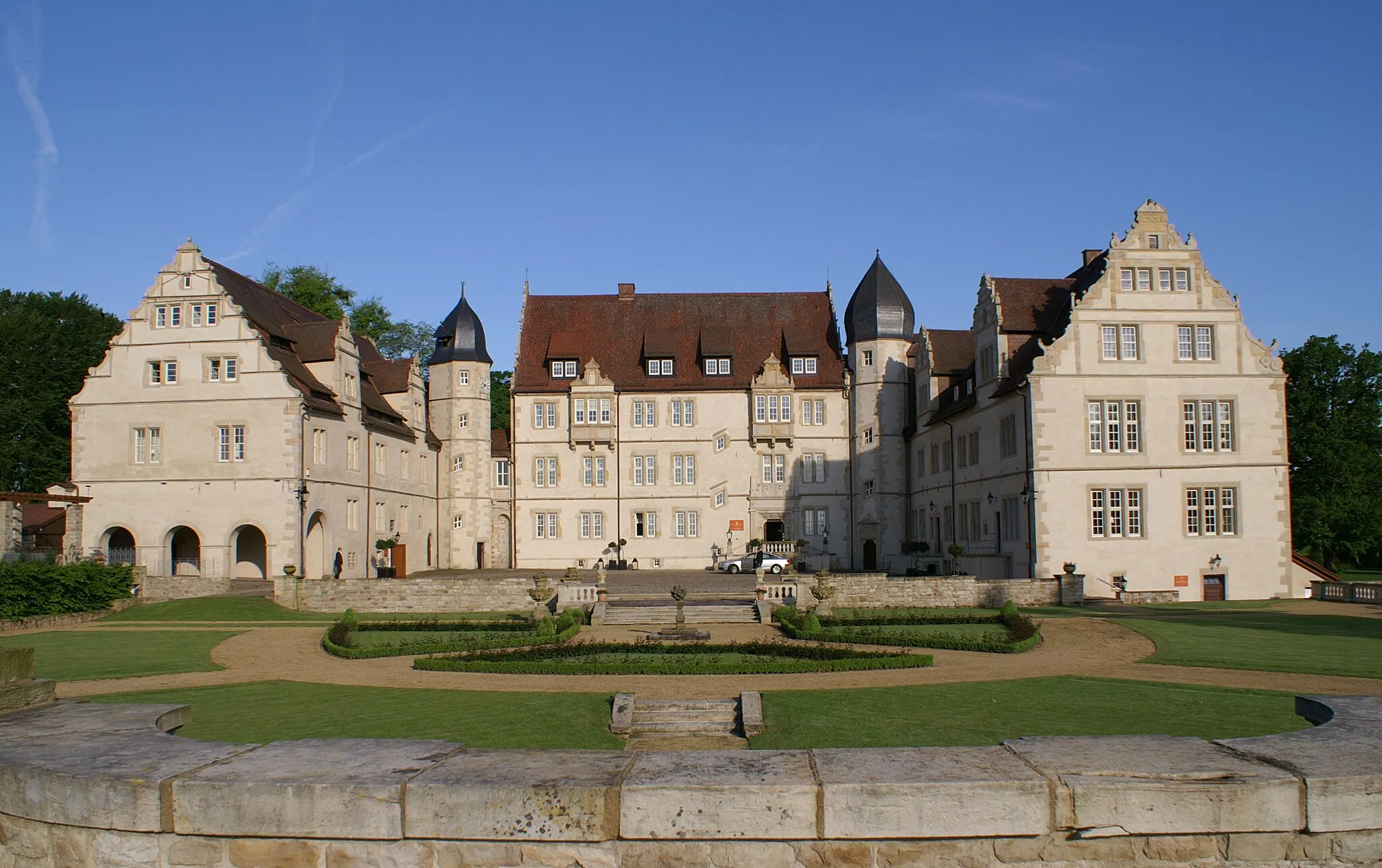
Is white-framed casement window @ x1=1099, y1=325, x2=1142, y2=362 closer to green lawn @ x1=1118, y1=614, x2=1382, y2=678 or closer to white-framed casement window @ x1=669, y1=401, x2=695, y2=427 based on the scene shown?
green lawn @ x1=1118, y1=614, x2=1382, y2=678

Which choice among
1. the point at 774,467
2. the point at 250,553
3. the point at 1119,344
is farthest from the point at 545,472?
the point at 1119,344

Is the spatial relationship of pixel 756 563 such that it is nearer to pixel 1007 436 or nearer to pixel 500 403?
pixel 1007 436

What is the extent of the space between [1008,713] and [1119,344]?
2973cm

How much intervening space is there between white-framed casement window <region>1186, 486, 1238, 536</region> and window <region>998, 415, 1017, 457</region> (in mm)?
6734

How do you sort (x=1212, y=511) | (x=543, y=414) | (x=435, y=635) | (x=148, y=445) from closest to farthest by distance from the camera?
(x=435, y=635), (x=1212, y=511), (x=148, y=445), (x=543, y=414)

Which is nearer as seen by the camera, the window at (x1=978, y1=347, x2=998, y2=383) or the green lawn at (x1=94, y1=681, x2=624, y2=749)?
the green lawn at (x1=94, y1=681, x2=624, y2=749)

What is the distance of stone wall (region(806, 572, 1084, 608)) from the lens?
37.5 m

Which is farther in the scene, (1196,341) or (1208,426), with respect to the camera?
(1196,341)

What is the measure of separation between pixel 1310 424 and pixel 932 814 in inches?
2461

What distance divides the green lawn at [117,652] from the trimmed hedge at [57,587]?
171cm

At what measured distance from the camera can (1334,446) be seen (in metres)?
58.7

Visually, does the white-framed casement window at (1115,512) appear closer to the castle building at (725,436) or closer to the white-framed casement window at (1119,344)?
the castle building at (725,436)

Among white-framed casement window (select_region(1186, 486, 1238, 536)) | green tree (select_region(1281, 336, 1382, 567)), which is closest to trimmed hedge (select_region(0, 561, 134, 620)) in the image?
white-framed casement window (select_region(1186, 486, 1238, 536))

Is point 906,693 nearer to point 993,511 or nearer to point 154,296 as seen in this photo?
point 993,511
